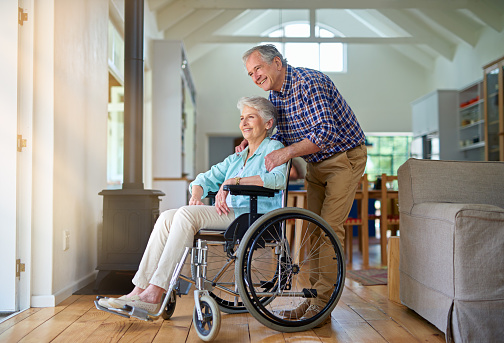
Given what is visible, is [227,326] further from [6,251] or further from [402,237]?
[6,251]

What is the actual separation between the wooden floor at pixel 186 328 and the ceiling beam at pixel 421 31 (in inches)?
343

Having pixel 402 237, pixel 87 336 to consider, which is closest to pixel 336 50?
pixel 402 237

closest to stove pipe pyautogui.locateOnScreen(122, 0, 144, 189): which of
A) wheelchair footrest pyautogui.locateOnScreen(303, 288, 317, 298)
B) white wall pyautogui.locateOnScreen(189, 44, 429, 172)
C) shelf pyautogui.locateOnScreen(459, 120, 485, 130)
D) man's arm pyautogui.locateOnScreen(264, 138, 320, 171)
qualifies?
man's arm pyautogui.locateOnScreen(264, 138, 320, 171)

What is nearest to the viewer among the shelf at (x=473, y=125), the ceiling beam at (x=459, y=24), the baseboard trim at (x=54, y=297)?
the baseboard trim at (x=54, y=297)

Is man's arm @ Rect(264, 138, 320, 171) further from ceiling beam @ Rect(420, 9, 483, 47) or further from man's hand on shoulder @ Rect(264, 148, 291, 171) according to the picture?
ceiling beam @ Rect(420, 9, 483, 47)

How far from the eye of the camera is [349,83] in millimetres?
12359

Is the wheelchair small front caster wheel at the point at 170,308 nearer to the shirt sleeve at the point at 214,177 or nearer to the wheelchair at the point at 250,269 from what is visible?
the wheelchair at the point at 250,269

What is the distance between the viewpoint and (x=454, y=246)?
1.99 meters

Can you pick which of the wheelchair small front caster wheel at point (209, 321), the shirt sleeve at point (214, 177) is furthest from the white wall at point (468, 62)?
the wheelchair small front caster wheel at point (209, 321)

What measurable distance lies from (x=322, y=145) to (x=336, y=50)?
1069 cm

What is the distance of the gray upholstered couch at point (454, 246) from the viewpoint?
1967mm

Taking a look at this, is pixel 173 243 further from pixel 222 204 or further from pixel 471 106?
pixel 471 106

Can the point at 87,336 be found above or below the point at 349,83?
below

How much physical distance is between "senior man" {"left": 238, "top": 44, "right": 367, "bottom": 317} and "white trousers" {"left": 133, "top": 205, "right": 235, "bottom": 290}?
0.52 metres
